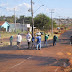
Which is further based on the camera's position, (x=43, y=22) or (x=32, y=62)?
(x=43, y=22)

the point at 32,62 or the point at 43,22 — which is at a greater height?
the point at 43,22

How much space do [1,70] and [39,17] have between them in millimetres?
51838

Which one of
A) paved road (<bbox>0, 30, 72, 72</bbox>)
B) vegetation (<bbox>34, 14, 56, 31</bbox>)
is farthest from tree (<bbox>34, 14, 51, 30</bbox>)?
paved road (<bbox>0, 30, 72, 72</bbox>)

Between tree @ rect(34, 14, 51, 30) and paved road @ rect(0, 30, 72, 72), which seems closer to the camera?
paved road @ rect(0, 30, 72, 72)

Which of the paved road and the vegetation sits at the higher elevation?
the vegetation

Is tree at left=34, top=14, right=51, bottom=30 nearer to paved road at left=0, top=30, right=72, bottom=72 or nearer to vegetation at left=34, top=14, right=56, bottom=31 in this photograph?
vegetation at left=34, top=14, right=56, bottom=31

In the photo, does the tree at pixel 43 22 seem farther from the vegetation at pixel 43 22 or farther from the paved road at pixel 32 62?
the paved road at pixel 32 62

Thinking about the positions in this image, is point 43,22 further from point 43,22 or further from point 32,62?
point 32,62

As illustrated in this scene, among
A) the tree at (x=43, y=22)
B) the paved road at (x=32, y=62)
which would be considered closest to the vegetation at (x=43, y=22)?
the tree at (x=43, y=22)

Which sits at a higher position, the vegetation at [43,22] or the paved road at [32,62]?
the vegetation at [43,22]

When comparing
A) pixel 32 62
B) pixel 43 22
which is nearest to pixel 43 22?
pixel 43 22

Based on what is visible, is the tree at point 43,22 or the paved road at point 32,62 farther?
the tree at point 43,22

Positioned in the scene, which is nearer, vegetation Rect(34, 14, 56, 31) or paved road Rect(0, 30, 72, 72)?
paved road Rect(0, 30, 72, 72)

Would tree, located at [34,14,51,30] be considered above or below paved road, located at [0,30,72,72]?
above
